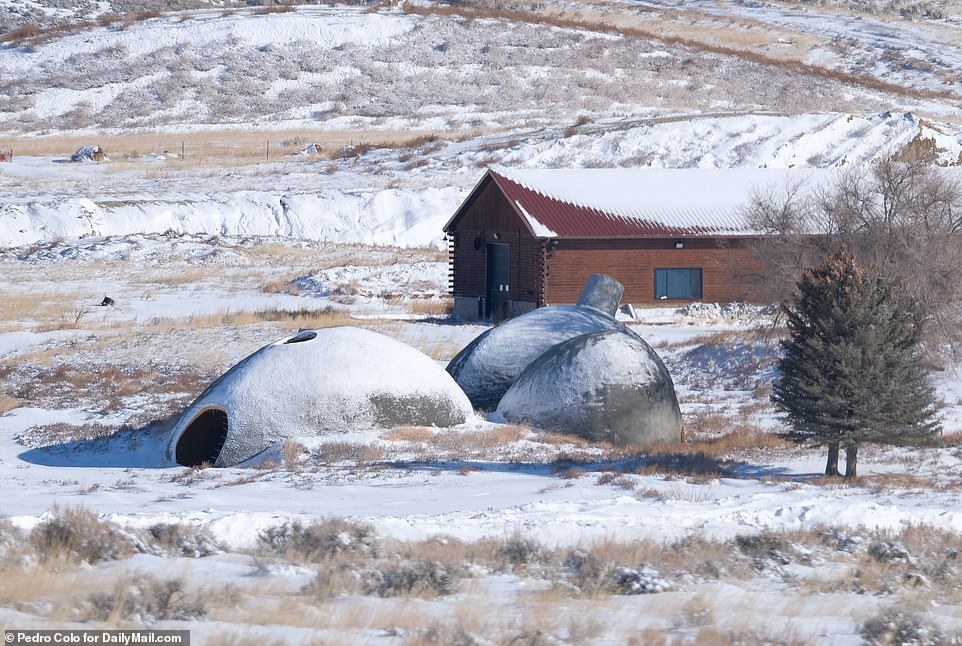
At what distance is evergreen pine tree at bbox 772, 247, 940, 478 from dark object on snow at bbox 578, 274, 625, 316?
8.66 metres

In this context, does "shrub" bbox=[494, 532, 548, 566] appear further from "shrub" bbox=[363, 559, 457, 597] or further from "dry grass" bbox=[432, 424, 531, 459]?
"dry grass" bbox=[432, 424, 531, 459]

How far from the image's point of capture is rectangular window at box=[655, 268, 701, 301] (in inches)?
1570

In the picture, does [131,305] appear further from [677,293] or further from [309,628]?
[309,628]

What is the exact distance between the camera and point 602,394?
68.9 ft

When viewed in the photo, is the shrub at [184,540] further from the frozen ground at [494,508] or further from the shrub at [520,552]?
the shrub at [520,552]

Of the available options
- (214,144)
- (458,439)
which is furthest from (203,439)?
(214,144)

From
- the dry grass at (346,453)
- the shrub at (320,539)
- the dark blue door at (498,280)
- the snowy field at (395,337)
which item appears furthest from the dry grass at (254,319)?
the shrub at (320,539)

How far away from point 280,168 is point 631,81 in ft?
105

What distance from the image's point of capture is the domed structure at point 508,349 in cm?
2372

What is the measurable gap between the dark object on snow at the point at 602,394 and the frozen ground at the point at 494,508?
0.55 metres

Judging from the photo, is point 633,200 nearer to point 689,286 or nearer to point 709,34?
point 689,286

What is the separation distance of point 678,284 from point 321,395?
21.8 meters

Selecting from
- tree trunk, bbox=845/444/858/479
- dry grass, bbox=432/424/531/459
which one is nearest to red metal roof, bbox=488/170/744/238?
dry grass, bbox=432/424/531/459

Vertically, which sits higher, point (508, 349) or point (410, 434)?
point (508, 349)
